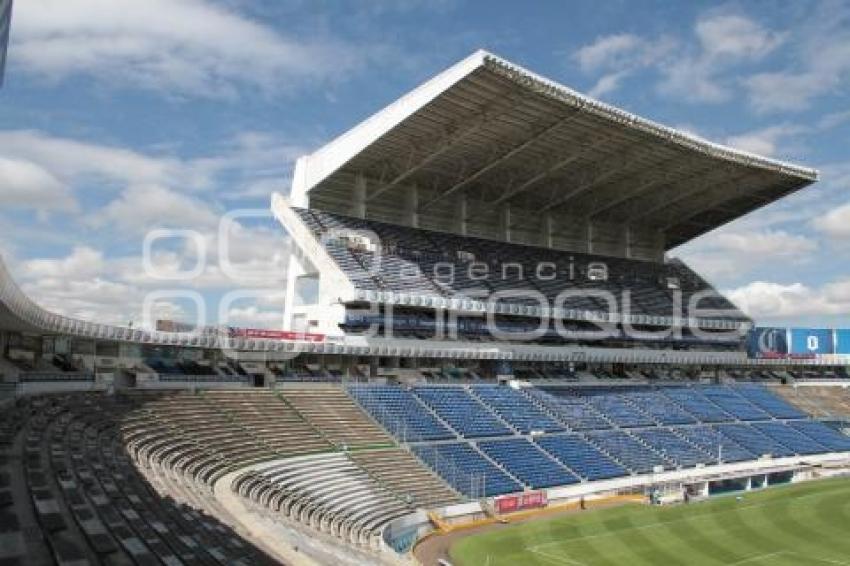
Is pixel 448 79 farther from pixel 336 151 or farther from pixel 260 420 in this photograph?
pixel 260 420

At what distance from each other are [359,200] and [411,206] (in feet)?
15.6

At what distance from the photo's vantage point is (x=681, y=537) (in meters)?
34.8

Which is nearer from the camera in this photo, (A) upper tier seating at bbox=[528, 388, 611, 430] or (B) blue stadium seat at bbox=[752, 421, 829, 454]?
(A) upper tier seating at bbox=[528, 388, 611, 430]

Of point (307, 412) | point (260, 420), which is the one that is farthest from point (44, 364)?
point (307, 412)

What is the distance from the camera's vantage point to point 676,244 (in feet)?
253

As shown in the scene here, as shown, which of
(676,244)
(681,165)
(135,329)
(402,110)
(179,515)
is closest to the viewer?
(179,515)

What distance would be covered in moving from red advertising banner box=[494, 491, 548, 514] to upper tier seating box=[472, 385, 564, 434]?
7.64 meters

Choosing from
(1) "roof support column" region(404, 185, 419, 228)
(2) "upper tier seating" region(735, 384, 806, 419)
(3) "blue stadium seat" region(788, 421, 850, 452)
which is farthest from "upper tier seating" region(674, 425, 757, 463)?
(1) "roof support column" region(404, 185, 419, 228)

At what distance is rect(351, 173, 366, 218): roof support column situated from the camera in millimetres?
54906

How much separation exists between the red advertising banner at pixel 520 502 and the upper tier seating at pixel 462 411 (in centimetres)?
593

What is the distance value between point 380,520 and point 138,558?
22.7 m

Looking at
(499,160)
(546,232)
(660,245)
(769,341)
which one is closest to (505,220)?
(546,232)

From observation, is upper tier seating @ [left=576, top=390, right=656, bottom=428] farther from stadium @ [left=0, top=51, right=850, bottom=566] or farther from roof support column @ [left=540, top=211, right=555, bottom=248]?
roof support column @ [left=540, top=211, right=555, bottom=248]

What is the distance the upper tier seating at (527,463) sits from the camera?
42.0 m
